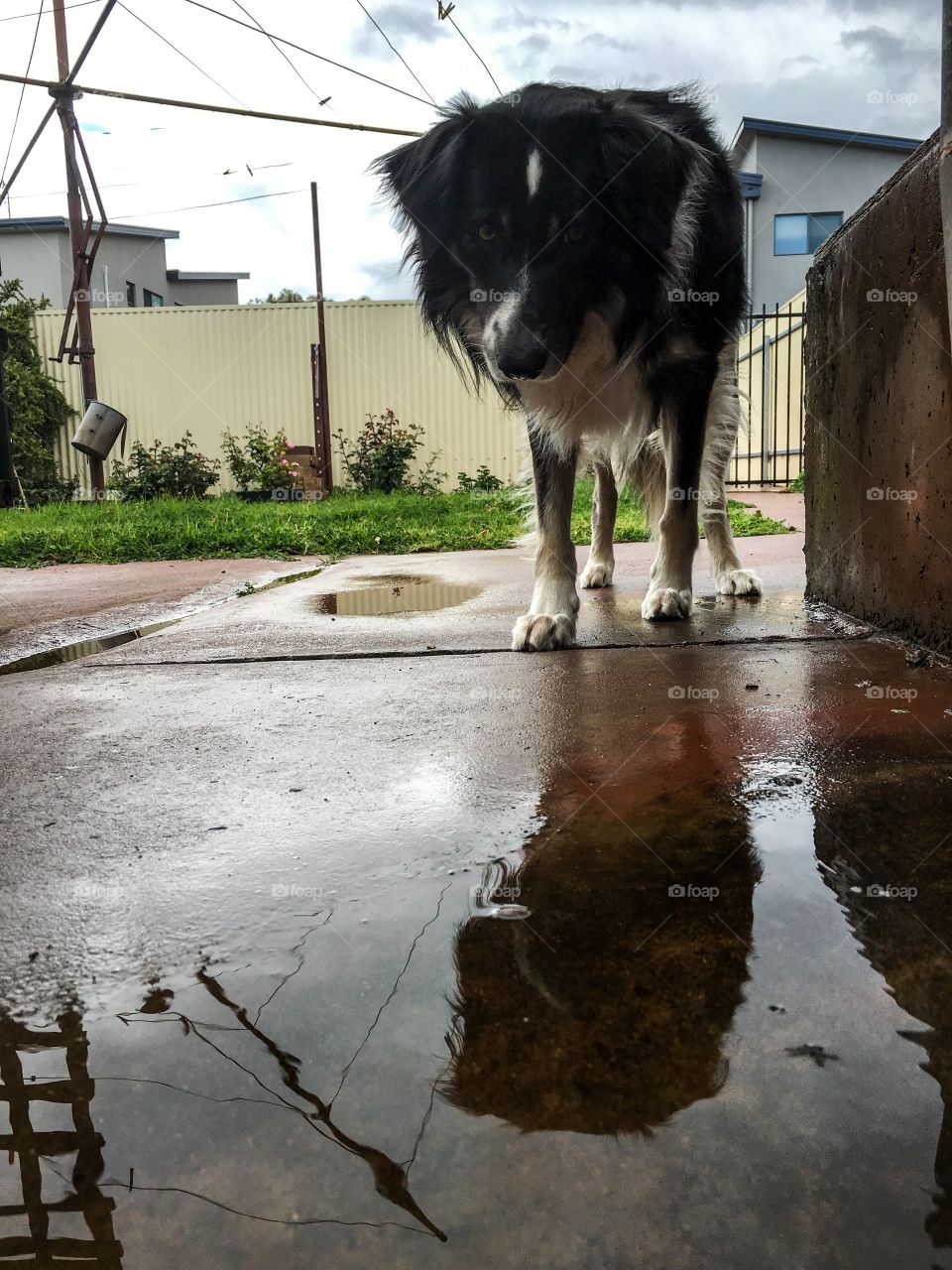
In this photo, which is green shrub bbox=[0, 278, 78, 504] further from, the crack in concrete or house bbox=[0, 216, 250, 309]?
the crack in concrete

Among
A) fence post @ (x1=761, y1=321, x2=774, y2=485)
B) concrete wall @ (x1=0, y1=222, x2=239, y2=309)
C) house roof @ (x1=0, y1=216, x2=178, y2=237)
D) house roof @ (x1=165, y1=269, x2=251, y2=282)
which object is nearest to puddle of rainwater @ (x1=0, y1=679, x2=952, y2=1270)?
fence post @ (x1=761, y1=321, x2=774, y2=485)

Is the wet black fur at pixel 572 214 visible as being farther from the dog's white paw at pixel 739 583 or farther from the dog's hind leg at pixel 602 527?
the dog's hind leg at pixel 602 527

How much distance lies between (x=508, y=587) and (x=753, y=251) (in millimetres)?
15742

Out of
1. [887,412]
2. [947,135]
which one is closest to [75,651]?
[887,412]

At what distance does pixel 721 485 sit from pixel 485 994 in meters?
3.17

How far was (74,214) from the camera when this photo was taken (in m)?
10.3

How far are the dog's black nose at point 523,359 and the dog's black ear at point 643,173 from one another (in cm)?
47

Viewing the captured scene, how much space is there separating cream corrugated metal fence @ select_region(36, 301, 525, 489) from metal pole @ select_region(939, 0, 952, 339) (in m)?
12.1

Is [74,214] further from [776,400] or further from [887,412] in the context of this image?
[887,412]

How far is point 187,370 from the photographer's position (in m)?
14.0

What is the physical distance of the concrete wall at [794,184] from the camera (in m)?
17.1

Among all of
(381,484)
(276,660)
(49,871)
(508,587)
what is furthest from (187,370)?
(49,871)

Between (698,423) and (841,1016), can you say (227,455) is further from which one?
(841,1016)

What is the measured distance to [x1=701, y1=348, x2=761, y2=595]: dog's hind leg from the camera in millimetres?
3408
